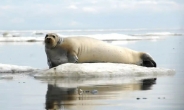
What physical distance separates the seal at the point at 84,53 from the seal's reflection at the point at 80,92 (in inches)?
119

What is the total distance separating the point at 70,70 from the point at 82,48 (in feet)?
6.25

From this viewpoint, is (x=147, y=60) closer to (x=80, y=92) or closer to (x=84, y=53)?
(x=84, y=53)

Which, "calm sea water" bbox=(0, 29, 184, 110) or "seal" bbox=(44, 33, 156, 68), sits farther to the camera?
"seal" bbox=(44, 33, 156, 68)

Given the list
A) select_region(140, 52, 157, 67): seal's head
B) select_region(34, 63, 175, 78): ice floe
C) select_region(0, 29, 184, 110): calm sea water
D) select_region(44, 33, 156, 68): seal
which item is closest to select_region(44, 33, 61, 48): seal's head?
select_region(44, 33, 156, 68): seal

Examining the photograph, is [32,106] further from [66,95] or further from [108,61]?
[108,61]

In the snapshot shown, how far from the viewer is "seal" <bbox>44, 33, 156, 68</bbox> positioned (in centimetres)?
1332

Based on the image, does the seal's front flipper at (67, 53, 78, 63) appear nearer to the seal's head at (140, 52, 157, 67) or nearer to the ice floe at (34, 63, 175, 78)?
the ice floe at (34, 63, 175, 78)

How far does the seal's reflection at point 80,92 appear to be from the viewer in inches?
287

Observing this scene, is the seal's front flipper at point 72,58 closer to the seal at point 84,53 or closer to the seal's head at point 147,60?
the seal at point 84,53

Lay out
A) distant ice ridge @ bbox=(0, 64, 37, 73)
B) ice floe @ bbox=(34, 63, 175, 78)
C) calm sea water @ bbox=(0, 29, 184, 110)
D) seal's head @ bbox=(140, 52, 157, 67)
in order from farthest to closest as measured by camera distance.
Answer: seal's head @ bbox=(140, 52, 157, 67) → distant ice ridge @ bbox=(0, 64, 37, 73) → ice floe @ bbox=(34, 63, 175, 78) → calm sea water @ bbox=(0, 29, 184, 110)

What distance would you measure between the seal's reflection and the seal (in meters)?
3.02

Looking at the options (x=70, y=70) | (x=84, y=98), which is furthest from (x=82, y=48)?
(x=84, y=98)

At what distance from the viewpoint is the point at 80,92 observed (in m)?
8.73

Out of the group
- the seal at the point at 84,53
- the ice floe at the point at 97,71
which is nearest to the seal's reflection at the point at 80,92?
the ice floe at the point at 97,71
